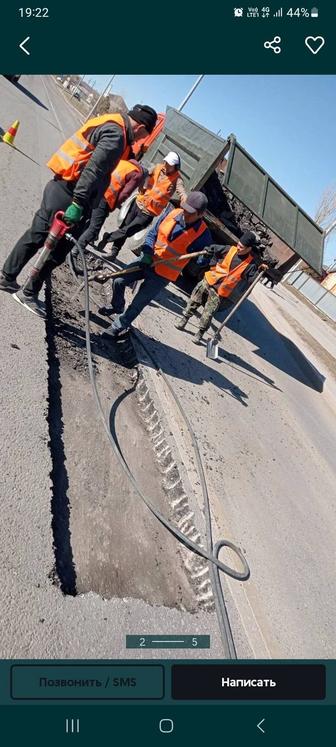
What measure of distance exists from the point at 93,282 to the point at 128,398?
209 centimetres

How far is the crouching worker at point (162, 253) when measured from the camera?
4272 mm

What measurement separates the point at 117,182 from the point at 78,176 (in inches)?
49.2

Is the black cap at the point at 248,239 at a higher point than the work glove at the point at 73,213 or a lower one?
higher

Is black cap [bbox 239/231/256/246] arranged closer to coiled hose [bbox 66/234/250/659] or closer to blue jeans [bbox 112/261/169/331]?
blue jeans [bbox 112/261/169/331]

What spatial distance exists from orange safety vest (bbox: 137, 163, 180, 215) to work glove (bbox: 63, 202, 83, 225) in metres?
2.70

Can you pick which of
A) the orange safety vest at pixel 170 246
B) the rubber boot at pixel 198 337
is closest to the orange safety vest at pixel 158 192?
the orange safety vest at pixel 170 246

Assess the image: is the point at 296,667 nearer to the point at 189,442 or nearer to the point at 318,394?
the point at 189,442

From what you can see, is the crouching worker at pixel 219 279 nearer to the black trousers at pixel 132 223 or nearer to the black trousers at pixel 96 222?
the black trousers at pixel 132 223

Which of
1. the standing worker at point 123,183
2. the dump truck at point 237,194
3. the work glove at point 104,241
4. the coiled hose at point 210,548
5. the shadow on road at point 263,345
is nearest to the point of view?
the coiled hose at point 210,548

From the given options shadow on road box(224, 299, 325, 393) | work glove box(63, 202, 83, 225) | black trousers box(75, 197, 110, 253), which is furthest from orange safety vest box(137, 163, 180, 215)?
shadow on road box(224, 299, 325, 393)

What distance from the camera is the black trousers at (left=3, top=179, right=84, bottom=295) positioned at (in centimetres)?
319

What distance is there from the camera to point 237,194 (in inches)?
262

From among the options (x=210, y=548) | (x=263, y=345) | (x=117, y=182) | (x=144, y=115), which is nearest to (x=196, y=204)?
(x=117, y=182)

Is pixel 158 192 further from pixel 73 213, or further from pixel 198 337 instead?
pixel 73 213
